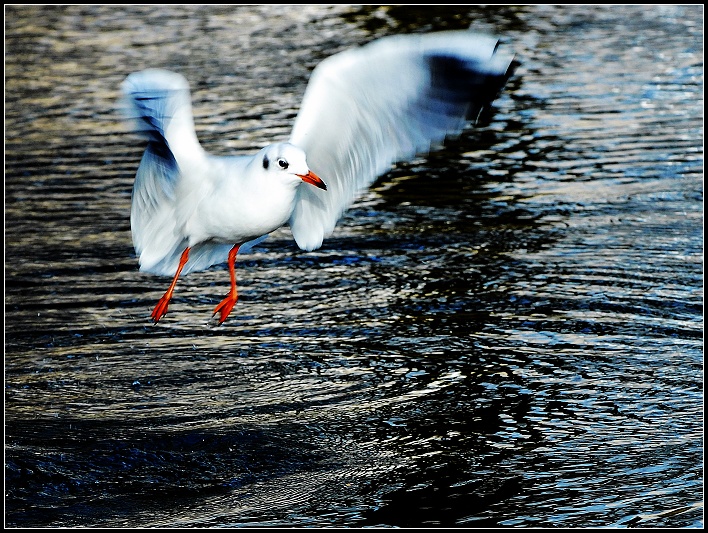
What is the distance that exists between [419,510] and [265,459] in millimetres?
1084

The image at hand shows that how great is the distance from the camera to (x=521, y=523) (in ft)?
18.9

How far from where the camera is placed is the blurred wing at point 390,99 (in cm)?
654

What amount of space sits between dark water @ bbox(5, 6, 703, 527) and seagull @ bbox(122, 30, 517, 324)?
0.36 metres

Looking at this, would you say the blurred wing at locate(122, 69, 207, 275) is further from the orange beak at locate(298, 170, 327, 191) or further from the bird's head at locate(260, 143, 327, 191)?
the orange beak at locate(298, 170, 327, 191)

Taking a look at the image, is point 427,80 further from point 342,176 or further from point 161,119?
point 161,119

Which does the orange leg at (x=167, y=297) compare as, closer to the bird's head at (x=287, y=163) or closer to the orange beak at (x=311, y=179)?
the bird's head at (x=287, y=163)

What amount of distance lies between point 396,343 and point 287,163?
206cm

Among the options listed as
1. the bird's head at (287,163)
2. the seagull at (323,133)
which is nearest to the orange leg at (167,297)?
the seagull at (323,133)

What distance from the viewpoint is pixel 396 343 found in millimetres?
8180

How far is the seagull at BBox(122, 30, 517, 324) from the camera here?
658cm

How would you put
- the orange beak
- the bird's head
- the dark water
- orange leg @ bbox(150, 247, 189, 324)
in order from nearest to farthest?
the dark water, the orange beak, the bird's head, orange leg @ bbox(150, 247, 189, 324)

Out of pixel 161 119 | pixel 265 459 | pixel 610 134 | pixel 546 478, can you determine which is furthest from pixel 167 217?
pixel 610 134

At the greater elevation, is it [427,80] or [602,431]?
[427,80]

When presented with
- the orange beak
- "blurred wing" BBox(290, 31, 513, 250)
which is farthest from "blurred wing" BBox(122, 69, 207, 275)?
the orange beak
